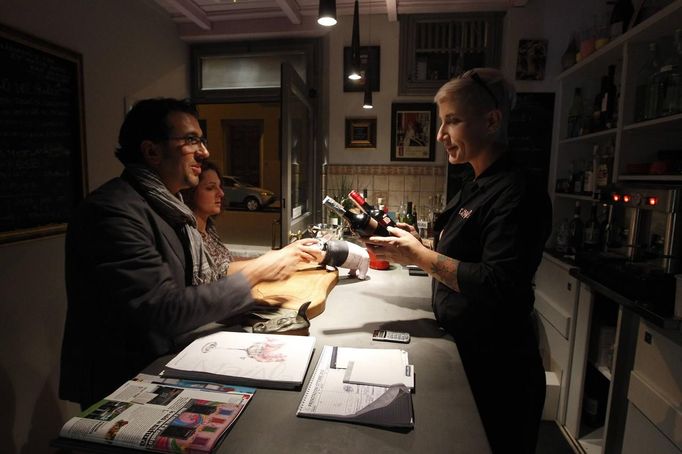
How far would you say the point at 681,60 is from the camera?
1878 mm

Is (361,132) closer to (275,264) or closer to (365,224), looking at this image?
(365,224)

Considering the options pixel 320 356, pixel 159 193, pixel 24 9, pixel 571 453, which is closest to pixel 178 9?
pixel 24 9

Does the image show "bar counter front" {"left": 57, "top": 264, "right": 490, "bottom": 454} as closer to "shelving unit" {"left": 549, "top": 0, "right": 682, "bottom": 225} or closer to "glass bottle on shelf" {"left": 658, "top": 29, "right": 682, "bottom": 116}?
"shelving unit" {"left": 549, "top": 0, "right": 682, "bottom": 225}

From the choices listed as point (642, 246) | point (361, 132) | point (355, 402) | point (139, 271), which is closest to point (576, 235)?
point (642, 246)

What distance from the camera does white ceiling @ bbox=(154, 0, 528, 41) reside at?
3.42 m

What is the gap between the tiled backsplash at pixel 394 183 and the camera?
152 inches

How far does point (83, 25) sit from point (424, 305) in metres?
2.73

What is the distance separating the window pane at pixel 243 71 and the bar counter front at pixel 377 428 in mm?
3197

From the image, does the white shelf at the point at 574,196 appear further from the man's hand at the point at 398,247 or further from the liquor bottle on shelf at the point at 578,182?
the man's hand at the point at 398,247

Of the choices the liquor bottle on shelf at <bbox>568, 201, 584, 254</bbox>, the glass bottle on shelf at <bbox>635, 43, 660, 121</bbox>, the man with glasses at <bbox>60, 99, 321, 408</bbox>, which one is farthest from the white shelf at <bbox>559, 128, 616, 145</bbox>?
the man with glasses at <bbox>60, 99, 321, 408</bbox>

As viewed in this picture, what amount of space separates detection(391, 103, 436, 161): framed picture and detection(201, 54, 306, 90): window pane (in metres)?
1.08

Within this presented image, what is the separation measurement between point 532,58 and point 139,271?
11.5ft

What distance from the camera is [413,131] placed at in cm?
382

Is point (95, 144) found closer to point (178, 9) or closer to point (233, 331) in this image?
point (178, 9)
